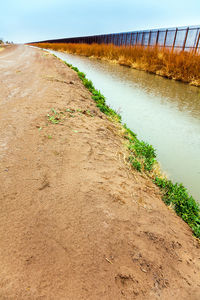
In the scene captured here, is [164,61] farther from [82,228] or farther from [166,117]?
[82,228]

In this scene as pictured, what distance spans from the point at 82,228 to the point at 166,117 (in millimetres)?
5583

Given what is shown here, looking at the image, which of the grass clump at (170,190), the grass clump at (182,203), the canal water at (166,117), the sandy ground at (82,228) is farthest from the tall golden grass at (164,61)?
the sandy ground at (82,228)

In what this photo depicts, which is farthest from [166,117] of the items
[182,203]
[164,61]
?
[164,61]

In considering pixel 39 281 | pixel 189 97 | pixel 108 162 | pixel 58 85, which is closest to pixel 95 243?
pixel 39 281

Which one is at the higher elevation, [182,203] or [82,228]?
[82,228]

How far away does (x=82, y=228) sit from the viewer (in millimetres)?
→ 2096

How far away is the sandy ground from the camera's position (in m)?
1.66

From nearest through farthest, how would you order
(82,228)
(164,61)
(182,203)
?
(82,228) → (182,203) → (164,61)

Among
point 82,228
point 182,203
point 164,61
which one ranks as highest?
point 164,61

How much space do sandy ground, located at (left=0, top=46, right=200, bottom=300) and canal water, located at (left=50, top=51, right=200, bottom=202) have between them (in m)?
1.39

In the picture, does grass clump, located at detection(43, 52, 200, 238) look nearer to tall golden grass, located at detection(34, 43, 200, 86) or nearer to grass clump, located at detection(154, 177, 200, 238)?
grass clump, located at detection(154, 177, 200, 238)

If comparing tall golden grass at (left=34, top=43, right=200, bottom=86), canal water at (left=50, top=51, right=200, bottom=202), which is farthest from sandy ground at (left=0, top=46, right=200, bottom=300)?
tall golden grass at (left=34, top=43, right=200, bottom=86)

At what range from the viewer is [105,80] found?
1176 cm

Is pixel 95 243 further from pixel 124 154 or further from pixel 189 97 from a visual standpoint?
pixel 189 97
